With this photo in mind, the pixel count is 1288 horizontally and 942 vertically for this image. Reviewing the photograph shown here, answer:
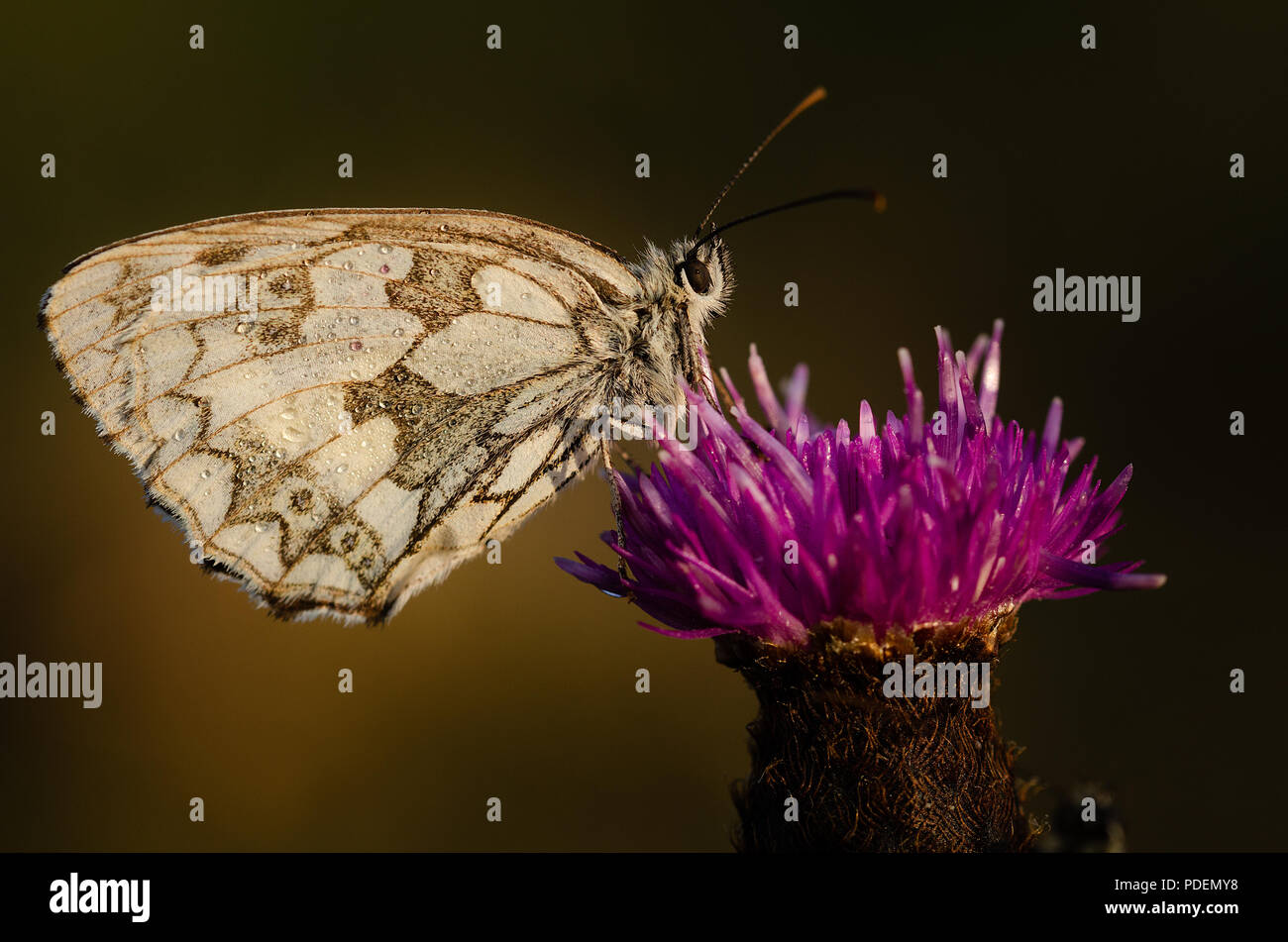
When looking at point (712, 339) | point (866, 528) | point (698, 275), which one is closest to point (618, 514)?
point (866, 528)

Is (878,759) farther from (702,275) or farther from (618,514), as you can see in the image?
(702,275)

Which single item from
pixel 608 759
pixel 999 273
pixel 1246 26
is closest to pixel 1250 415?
pixel 999 273

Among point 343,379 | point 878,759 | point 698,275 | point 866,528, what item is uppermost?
point 698,275

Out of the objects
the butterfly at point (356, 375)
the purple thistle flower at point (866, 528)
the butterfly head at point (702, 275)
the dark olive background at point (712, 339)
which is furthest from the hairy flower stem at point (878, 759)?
the dark olive background at point (712, 339)

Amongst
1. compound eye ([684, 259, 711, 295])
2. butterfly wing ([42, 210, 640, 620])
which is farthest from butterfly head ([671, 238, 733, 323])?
butterfly wing ([42, 210, 640, 620])

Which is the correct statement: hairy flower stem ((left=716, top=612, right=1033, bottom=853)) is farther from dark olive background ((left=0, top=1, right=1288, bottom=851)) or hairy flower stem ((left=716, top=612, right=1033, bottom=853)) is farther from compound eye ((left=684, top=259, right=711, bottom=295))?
dark olive background ((left=0, top=1, right=1288, bottom=851))

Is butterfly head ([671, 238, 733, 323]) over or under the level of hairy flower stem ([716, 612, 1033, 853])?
over

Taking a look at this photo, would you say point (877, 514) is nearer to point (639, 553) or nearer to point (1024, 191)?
point (639, 553)

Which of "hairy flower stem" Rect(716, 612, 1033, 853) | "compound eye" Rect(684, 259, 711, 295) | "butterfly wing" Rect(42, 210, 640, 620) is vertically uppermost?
"compound eye" Rect(684, 259, 711, 295)
